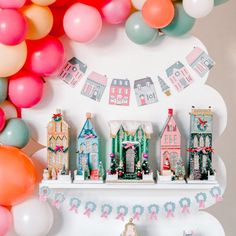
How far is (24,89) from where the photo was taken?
2059mm

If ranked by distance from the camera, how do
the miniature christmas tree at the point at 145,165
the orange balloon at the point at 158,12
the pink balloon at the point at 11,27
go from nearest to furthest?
1. the pink balloon at the point at 11,27
2. the orange balloon at the point at 158,12
3. the miniature christmas tree at the point at 145,165

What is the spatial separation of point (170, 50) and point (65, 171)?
0.59 m

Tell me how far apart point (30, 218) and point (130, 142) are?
440mm

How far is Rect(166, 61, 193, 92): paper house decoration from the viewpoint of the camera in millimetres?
2227

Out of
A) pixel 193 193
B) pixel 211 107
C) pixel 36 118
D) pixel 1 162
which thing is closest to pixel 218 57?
pixel 211 107

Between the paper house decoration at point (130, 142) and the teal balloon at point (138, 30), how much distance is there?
0.30 meters

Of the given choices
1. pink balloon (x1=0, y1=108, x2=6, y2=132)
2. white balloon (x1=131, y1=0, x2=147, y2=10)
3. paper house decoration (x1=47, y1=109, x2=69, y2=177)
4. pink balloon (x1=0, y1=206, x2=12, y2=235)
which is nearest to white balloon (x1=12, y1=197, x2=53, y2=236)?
pink balloon (x1=0, y1=206, x2=12, y2=235)

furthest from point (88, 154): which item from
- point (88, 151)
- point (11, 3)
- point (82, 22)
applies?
point (11, 3)

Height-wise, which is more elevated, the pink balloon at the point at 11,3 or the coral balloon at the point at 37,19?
the pink balloon at the point at 11,3

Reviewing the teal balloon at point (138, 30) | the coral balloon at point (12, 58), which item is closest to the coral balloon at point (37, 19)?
the coral balloon at point (12, 58)

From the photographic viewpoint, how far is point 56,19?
2.15 metres

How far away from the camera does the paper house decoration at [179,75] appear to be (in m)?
2.23

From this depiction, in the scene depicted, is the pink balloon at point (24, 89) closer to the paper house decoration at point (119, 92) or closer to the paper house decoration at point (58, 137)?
the paper house decoration at point (58, 137)

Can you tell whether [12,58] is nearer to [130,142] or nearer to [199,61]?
[130,142]
